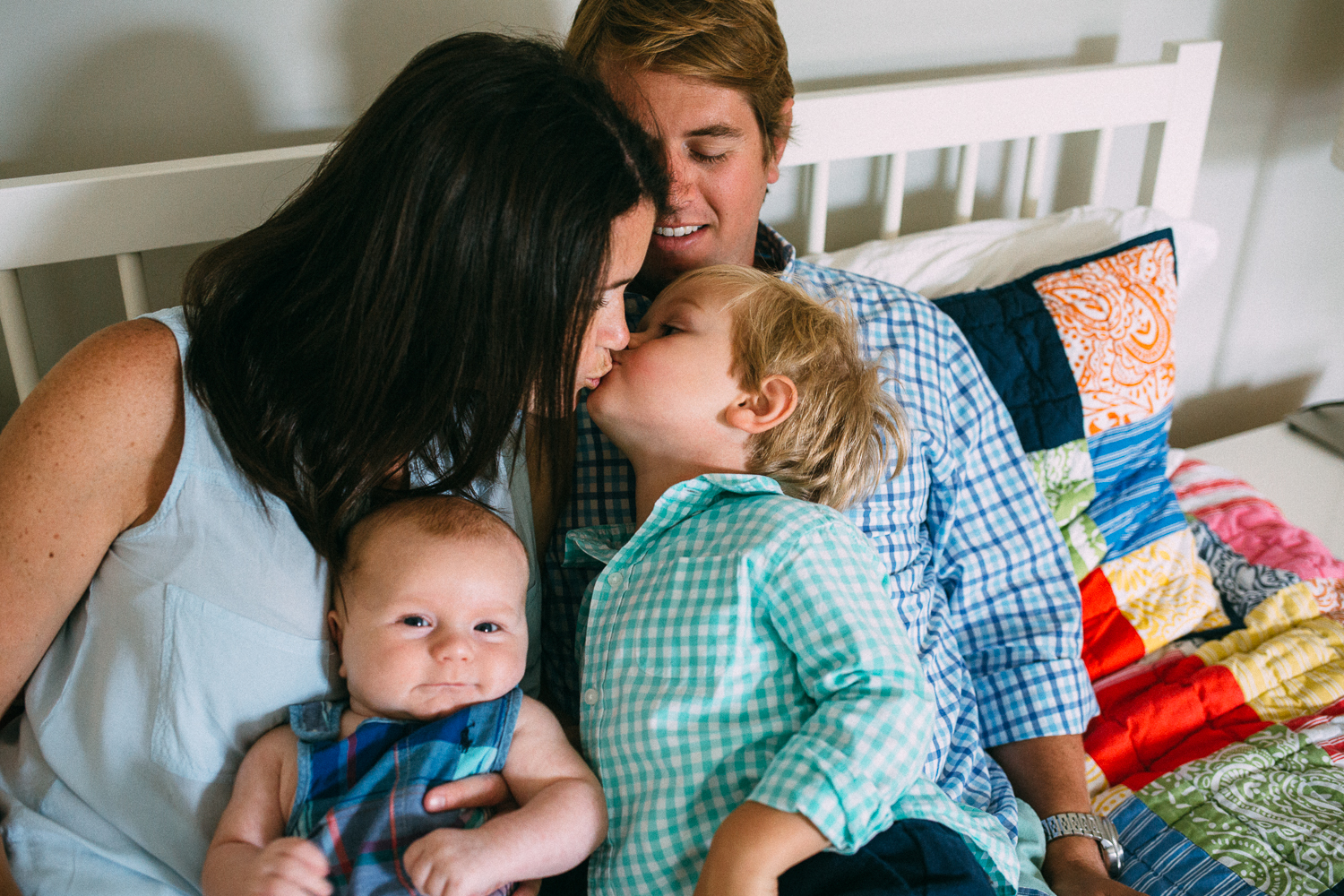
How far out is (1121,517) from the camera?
164 cm

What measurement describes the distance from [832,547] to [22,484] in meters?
0.76

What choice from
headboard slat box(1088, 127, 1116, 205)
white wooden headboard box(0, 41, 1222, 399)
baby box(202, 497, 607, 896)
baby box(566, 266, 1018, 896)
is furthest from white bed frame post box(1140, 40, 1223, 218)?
baby box(202, 497, 607, 896)

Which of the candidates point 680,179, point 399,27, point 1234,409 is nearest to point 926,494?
point 680,179

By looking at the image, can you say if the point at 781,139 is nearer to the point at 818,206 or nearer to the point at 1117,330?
the point at 818,206

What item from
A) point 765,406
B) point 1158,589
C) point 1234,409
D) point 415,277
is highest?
point 415,277

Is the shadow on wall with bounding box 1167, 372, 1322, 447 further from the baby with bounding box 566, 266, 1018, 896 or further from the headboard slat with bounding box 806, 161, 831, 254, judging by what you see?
the baby with bounding box 566, 266, 1018, 896

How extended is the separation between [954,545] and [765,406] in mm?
438

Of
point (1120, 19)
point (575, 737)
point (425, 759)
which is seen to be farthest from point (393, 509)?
point (1120, 19)

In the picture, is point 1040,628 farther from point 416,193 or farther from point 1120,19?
point 1120,19

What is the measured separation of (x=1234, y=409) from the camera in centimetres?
261

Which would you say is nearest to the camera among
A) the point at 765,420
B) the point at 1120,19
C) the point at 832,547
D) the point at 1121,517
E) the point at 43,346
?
the point at 832,547

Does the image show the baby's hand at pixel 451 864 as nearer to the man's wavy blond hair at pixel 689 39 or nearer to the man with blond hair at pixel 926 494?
the man with blond hair at pixel 926 494

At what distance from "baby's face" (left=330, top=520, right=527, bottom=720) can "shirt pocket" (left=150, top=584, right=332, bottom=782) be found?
70mm

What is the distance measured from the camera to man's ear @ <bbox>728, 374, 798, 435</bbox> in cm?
114
